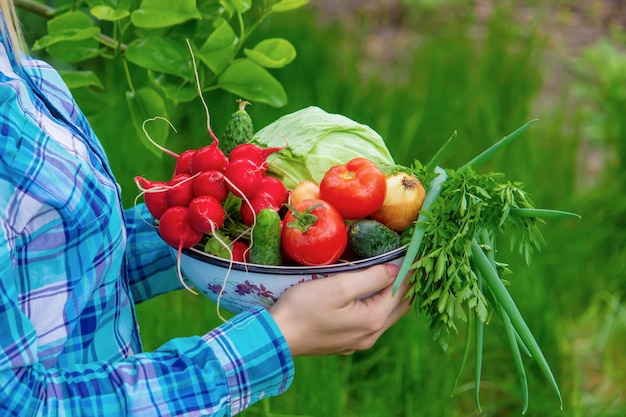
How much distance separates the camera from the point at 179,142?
8.65 feet

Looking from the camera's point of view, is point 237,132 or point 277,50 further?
point 277,50

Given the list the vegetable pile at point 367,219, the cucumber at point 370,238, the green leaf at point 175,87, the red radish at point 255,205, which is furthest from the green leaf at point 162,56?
the cucumber at point 370,238

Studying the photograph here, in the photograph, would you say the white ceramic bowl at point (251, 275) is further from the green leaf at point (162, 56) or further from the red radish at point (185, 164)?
the green leaf at point (162, 56)

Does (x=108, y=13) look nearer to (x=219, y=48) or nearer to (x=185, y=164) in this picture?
(x=219, y=48)

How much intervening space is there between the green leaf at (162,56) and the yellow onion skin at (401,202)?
0.46 metres

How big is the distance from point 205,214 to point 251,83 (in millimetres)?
427

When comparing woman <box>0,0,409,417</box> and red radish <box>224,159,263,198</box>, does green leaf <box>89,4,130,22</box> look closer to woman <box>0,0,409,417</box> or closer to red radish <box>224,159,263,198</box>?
woman <box>0,0,409,417</box>

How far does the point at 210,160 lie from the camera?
1.06 metres

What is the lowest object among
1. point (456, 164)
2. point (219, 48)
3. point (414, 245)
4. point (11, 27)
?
point (456, 164)

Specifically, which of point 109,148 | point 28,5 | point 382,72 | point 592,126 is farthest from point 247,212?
point 592,126

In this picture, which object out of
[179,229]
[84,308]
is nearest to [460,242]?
[179,229]

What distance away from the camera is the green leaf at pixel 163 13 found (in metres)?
1.21

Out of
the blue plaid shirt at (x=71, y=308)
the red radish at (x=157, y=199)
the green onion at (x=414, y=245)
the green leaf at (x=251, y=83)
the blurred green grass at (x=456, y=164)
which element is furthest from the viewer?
the blurred green grass at (x=456, y=164)

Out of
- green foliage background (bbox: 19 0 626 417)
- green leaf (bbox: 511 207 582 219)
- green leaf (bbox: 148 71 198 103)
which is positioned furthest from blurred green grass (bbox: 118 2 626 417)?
green leaf (bbox: 511 207 582 219)
